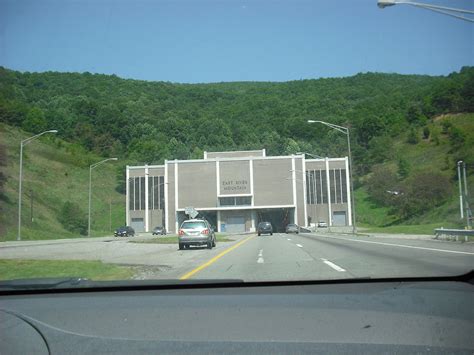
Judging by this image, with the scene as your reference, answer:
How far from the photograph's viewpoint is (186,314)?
441 cm

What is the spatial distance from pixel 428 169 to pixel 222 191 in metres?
38.2

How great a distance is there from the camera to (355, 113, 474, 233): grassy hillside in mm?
36891

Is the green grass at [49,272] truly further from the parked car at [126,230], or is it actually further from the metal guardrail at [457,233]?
the metal guardrail at [457,233]

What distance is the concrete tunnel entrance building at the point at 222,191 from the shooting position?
16.3 m

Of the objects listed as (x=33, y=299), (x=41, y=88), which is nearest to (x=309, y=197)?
(x=41, y=88)

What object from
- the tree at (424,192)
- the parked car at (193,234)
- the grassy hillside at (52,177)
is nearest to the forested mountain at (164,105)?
the grassy hillside at (52,177)

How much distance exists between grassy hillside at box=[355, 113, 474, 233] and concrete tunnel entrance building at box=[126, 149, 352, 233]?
8.76 metres

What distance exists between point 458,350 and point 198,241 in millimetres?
21892

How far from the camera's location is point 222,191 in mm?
20234

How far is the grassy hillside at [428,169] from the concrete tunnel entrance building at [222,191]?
8762mm

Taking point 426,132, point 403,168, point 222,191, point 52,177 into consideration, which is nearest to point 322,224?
point 403,168

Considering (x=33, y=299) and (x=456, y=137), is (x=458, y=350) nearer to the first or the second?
(x=33, y=299)

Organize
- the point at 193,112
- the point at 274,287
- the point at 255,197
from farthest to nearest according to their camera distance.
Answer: the point at 255,197 → the point at 193,112 → the point at 274,287

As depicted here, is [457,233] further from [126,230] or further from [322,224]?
[322,224]
